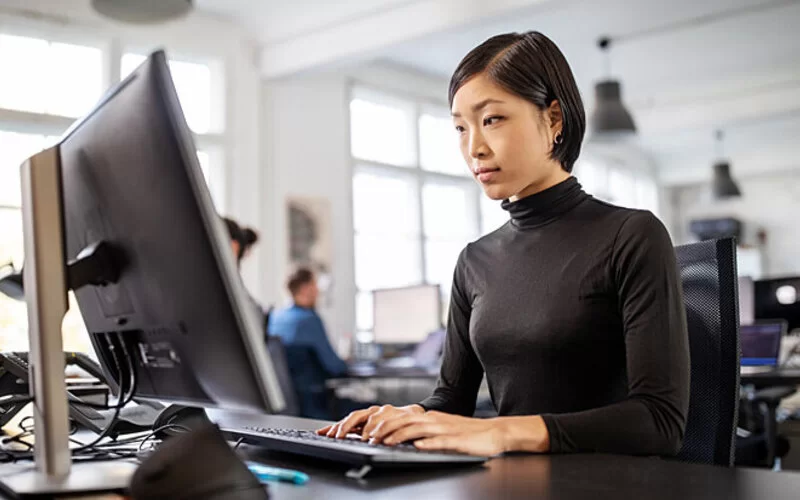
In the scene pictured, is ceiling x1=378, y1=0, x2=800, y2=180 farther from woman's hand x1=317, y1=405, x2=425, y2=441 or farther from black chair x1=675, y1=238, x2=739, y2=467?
woman's hand x1=317, y1=405, x2=425, y2=441

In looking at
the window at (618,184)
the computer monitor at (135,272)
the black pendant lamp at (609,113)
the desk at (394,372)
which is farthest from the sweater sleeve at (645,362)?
the window at (618,184)

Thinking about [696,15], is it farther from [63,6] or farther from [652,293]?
[652,293]

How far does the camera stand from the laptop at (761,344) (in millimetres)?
3822

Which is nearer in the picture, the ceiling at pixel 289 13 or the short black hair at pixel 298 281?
the short black hair at pixel 298 281

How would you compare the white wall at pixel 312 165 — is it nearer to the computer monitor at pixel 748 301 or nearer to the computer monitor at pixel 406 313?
the computer monitor at pixel 406 313

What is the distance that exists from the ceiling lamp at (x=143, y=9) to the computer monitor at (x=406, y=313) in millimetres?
2258

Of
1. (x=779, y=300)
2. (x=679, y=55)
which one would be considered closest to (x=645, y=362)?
(x=779, y=300)

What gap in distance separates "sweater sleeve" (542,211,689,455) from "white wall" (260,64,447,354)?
524 centimetres

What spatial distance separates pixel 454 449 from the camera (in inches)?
37.5

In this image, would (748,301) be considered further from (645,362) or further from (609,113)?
(645,362)

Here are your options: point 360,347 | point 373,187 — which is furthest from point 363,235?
point 360,347

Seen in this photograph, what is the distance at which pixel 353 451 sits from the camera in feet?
2.81

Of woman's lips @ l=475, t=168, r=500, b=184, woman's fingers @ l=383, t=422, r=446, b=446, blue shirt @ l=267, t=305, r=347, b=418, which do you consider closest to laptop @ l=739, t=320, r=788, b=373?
blue shirt @ l=267, t=305, r=347, b=418

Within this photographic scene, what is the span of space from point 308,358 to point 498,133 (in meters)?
3.61
